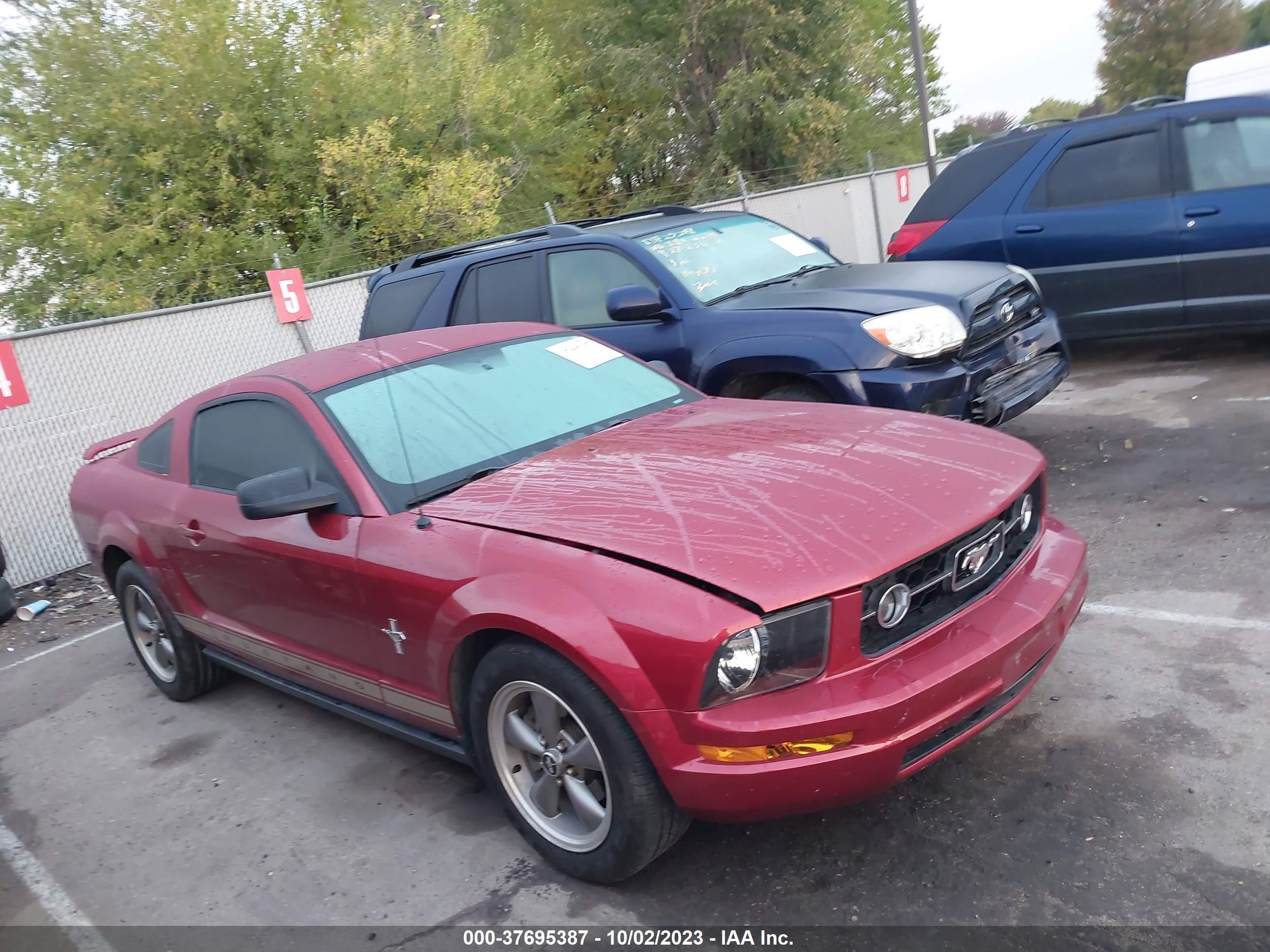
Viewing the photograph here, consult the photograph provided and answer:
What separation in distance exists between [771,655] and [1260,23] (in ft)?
236

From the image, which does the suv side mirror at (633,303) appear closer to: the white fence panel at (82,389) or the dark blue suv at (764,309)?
the dark blue suv at (764,309)

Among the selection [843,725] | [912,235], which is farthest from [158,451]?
[912,235]

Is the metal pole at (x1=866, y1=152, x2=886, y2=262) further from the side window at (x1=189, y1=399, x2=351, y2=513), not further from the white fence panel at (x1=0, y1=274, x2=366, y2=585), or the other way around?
the side window at (x1=189, y1=399, x2=351, y2=513)

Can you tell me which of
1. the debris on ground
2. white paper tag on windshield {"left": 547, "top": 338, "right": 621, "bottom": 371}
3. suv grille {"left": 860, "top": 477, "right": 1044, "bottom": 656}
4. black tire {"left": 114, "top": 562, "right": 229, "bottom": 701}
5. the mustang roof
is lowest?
the debris on ground

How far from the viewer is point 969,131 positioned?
4878 cm

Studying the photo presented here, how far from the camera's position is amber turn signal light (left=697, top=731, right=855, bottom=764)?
105 inches

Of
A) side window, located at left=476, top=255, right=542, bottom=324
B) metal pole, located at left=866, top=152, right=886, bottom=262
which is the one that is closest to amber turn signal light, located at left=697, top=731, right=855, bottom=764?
side window, located at left=476, top=255, right=542, bottom=324

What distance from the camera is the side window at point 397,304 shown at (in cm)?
739

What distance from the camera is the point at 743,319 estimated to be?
19.0ft

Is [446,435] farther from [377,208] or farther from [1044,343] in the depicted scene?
[377,208]

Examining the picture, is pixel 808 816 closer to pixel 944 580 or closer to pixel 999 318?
pixel 944 580

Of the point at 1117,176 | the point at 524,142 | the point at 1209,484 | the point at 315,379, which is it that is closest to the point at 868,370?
the point at 1209,484

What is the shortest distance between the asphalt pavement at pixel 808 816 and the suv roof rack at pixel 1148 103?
12.3 ft

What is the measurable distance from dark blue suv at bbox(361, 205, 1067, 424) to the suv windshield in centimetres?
1
